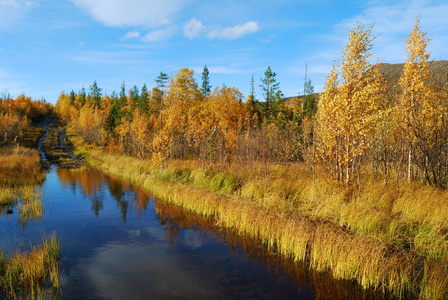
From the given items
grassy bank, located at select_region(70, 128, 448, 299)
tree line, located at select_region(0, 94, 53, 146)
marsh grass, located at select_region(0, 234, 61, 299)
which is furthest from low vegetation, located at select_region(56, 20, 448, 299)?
tree line, located at select_region(0, 94, 53, 146)

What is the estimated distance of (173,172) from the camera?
2145 cm

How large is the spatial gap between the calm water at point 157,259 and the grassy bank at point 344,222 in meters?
0.67

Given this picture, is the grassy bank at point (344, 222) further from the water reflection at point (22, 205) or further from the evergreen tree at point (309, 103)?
the evergreen tree at point (309, 103)

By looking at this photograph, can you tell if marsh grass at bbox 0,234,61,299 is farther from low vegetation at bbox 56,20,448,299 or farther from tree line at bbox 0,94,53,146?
tree line at bbox 0,94,53,146

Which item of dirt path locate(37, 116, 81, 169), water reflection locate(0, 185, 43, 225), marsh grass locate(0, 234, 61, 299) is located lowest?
marsh grass locate(0, 234, 61, 299)

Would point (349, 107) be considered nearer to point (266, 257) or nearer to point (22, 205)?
point (266, 257)

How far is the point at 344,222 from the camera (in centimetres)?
973

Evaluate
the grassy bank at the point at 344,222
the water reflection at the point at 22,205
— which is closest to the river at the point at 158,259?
the water reflection at the point at 22,205

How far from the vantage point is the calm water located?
7062 mm

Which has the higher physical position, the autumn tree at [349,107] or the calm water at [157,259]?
the autumn tree at [349,107]

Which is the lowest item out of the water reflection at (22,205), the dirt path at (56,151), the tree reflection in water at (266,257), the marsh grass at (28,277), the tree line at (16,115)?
the tree reflection in water at (266,257)

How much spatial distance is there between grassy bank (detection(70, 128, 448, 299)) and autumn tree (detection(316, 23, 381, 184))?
1.65m

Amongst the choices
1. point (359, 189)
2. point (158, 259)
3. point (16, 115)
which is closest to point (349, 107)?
point (359, 189)

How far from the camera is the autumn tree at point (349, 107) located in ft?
36.9
